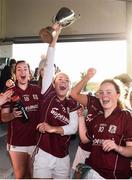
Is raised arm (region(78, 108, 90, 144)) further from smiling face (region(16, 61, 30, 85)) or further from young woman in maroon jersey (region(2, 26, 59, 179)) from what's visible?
smiling face (region(16, 61, 30, 85))

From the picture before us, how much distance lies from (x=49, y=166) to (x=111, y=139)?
0.56m

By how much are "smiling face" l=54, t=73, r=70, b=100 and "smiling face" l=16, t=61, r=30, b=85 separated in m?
0.40

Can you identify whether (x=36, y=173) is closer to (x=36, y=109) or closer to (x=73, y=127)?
(x=73, y=127)

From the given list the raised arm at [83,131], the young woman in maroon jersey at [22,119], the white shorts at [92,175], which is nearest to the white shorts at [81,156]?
the raised arm at [83,131]

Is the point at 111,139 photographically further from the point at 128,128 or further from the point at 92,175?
the point at 92,175

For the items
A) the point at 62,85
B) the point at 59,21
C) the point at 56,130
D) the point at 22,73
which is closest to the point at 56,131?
the point at 56,130

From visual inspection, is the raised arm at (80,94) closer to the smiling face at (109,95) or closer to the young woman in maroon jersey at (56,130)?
the young woman in maroon jersey at (56,130)

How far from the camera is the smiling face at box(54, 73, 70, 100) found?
7.23 feet

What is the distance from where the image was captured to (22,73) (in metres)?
2.54

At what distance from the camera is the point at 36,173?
2125mm

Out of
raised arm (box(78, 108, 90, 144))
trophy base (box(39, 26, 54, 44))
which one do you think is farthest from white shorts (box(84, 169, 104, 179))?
trophy base (box(39, 26, 54, 44))

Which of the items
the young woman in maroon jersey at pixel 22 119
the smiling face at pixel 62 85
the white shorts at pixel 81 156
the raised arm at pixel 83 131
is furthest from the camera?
the young woman in maroon jersey at pixel 22 119

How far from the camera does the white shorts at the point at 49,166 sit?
6.93ft

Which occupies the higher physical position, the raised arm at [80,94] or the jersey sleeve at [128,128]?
the raised arm at [80,94]
